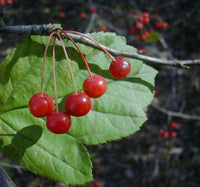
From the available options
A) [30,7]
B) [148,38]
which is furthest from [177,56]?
[30,7]

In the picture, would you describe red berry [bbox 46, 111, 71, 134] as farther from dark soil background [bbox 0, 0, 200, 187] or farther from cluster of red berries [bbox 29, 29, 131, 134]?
dark soil background [bbox 0, 0, 200, 187]


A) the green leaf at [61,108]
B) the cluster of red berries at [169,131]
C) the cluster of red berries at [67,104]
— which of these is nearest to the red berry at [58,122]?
the cluster of red berries at [67,104]

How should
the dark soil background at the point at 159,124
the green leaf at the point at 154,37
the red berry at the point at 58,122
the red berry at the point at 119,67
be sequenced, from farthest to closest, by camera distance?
the dark soil background at the point at 159,124 → the green leaf at the point at 154,37 → the red berry at the point at 119,67 → the red berry at the point at 58,122

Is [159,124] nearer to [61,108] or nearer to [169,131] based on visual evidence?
[169,131]

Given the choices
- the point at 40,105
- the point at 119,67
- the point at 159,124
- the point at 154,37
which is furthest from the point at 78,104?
the point at 159,124

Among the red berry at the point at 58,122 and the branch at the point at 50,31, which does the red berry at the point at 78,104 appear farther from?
the branch at the point at 50,31

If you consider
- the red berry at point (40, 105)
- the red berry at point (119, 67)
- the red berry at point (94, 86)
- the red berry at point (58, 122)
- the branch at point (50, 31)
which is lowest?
the red berry at point (58, 122)
